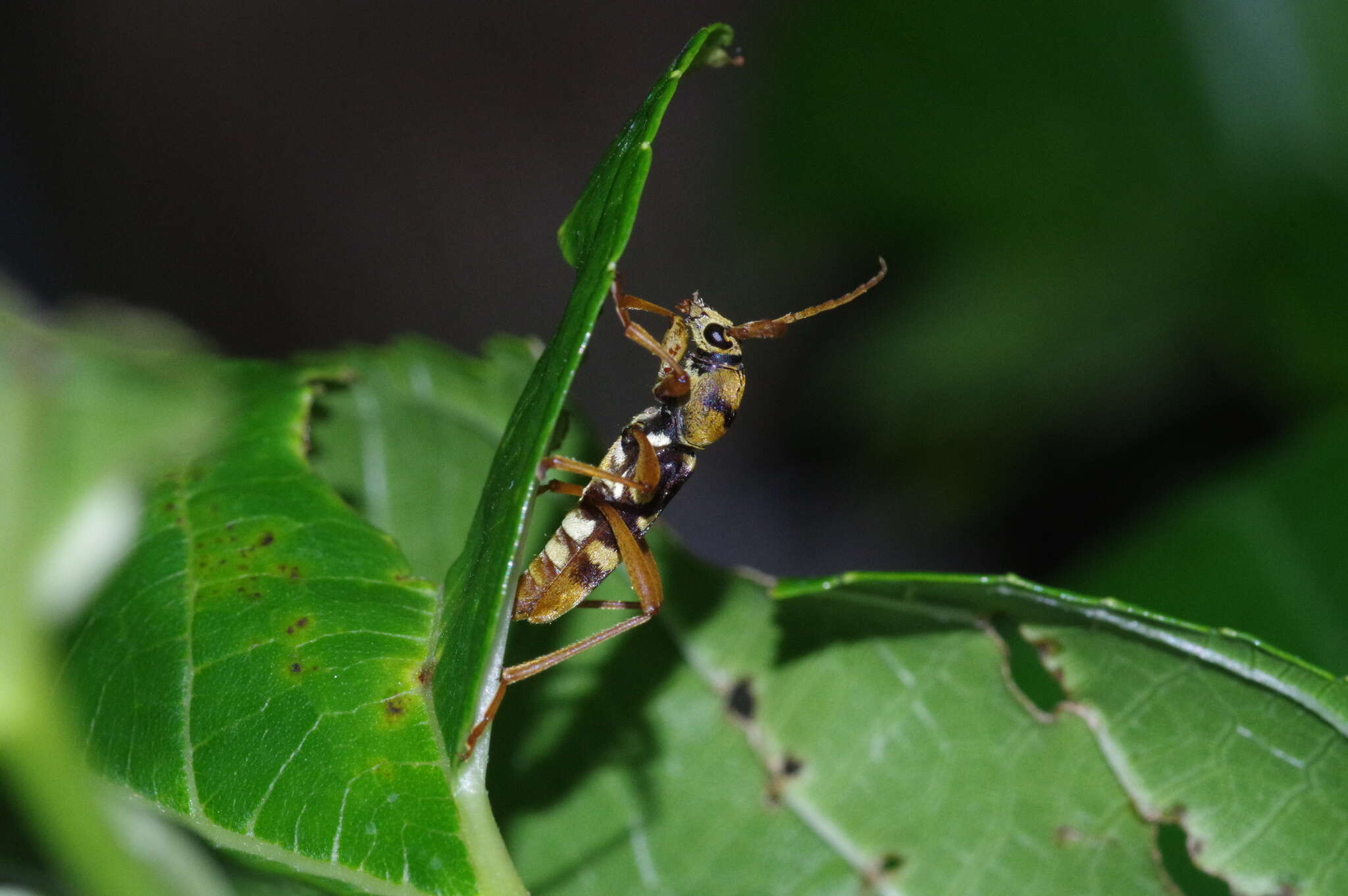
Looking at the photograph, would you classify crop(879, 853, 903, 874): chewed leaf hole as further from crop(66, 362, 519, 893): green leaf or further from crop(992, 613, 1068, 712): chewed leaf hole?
crop(66, 362, 519, 893): green leaf

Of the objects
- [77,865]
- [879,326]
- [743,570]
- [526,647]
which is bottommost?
[879,326]

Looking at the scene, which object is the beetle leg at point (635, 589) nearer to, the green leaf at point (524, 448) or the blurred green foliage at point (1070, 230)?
the green leaf at point (524, 448)

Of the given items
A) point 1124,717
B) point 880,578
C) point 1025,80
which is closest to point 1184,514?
point 1124,717

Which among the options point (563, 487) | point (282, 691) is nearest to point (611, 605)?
point (563, 487)

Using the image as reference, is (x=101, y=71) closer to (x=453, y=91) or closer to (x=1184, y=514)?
(x=453, y=91)

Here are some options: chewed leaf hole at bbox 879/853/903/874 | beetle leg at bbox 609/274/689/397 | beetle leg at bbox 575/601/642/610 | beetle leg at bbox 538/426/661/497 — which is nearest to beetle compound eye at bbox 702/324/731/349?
beetle leg at bbox 609/274/689/397

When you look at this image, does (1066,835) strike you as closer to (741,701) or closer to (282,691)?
(741,701)
